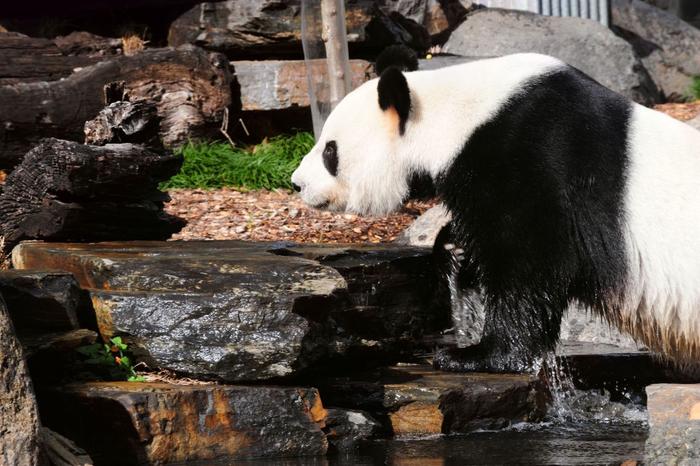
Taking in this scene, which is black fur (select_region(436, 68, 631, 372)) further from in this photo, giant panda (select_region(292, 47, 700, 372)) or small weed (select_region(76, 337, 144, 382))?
small weed (select_region(76, 337, 144, 382))

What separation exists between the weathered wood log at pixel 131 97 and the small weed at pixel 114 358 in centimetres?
462

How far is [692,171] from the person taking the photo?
4.92 metres

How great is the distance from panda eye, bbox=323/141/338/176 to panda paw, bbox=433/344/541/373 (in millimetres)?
1153

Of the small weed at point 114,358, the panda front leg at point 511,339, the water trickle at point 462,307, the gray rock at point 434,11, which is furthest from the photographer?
the gray rock at point 434,11

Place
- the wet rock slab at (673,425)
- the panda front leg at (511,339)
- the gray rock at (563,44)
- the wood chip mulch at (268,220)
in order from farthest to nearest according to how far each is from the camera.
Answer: the gray rock at (563,44), the wood chip mulch at (268,220), the panda front leg at (511,339), the wet rock slab at (673,425)

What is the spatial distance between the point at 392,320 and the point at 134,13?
252 inches

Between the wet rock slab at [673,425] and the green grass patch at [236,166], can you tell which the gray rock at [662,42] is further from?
the wet rock slab at [673,425]

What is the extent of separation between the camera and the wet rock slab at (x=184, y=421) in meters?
4.36

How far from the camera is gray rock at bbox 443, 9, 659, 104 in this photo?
12.4m

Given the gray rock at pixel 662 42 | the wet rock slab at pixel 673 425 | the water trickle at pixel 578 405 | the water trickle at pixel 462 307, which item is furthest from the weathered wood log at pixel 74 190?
the gray rock at pixel 662 42

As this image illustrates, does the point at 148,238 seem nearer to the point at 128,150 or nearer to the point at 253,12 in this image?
the point at 128,150

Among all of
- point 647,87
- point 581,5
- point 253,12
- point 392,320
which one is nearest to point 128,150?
point 392,320

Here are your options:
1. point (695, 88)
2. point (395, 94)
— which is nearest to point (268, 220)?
point (395, 94)

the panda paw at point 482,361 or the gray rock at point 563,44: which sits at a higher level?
the gray rock at point 563,44
